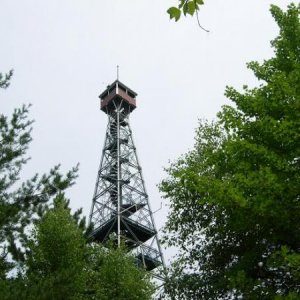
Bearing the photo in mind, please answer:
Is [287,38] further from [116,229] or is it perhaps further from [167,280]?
[116,229]

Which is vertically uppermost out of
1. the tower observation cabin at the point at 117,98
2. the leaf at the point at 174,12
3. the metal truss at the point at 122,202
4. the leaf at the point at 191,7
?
the tower observation cabin at the point at 117,98

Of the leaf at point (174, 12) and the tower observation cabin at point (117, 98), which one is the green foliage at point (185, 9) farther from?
the tower observation cabin at point (117, 98)

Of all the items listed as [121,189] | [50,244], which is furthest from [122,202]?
[50,244]

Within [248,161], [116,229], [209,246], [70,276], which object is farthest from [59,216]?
Result: [116,229]

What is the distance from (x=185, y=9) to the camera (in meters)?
5.08

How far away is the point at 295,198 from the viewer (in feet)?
28.1

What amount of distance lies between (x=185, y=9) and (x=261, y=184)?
418 cm

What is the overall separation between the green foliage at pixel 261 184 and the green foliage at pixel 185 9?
13.3 ft

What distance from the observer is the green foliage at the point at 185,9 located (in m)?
4.99

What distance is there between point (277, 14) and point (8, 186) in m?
9.59

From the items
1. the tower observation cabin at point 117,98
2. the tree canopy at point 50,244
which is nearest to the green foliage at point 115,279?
the tree canopy at point 50,244

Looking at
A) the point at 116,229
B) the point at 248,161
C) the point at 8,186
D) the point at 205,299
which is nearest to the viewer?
the point at 248,161

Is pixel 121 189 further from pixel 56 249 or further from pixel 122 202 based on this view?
pixel 56 249

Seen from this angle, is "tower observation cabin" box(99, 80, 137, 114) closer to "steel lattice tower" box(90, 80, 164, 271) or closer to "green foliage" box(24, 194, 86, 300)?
"steel lattice tower" box(90, 80, 164, 271)
